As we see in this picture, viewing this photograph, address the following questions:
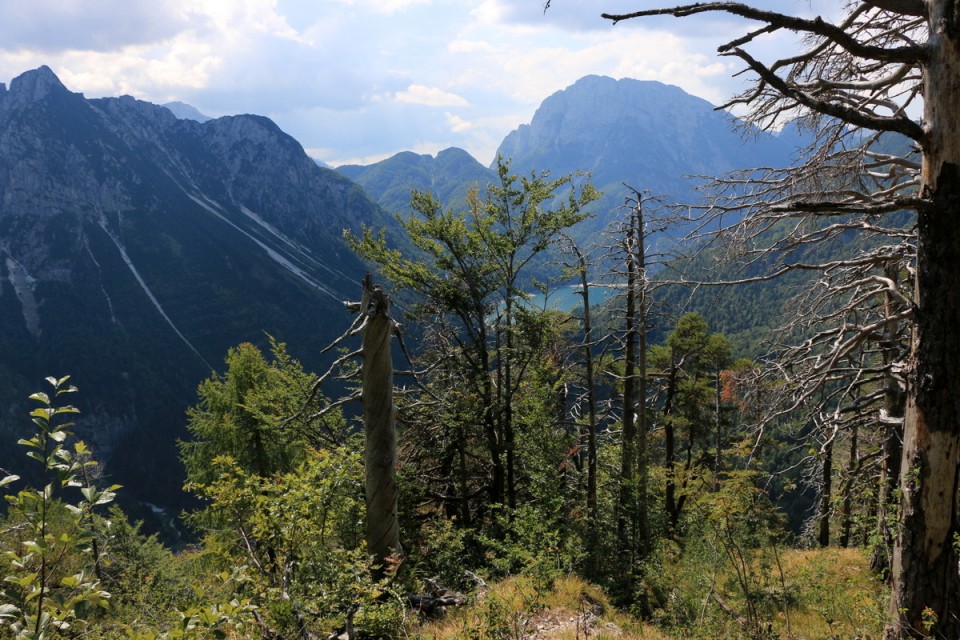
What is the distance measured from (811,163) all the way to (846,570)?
1089 cm

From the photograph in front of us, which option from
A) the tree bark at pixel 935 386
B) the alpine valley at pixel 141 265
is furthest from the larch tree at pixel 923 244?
the alpine valley at pixel 141 265

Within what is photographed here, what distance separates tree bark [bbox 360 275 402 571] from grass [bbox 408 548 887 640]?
1.25 metres

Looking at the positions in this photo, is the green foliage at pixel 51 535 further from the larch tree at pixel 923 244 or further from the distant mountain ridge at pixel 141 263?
the distant mountain ridge at pixel 141 263

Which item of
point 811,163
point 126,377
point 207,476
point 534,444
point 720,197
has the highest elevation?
point 811,163

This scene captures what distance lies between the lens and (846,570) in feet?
37.8

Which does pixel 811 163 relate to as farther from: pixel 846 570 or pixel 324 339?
pixel 324 339

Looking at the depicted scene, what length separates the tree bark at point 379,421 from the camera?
664 centimetres

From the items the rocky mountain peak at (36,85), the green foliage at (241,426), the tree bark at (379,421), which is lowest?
the green foliage at (241,426)

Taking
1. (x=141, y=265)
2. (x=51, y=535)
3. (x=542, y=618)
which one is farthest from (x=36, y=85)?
(x=51, y=535)

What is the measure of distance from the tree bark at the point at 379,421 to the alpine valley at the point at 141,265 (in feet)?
274

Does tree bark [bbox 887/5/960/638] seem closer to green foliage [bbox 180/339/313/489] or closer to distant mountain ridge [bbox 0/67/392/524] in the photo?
green foliage [bbox 180/339/313/489]

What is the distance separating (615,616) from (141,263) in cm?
16296

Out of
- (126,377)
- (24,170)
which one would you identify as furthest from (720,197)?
(24,170)

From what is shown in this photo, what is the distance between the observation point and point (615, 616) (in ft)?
26.7
